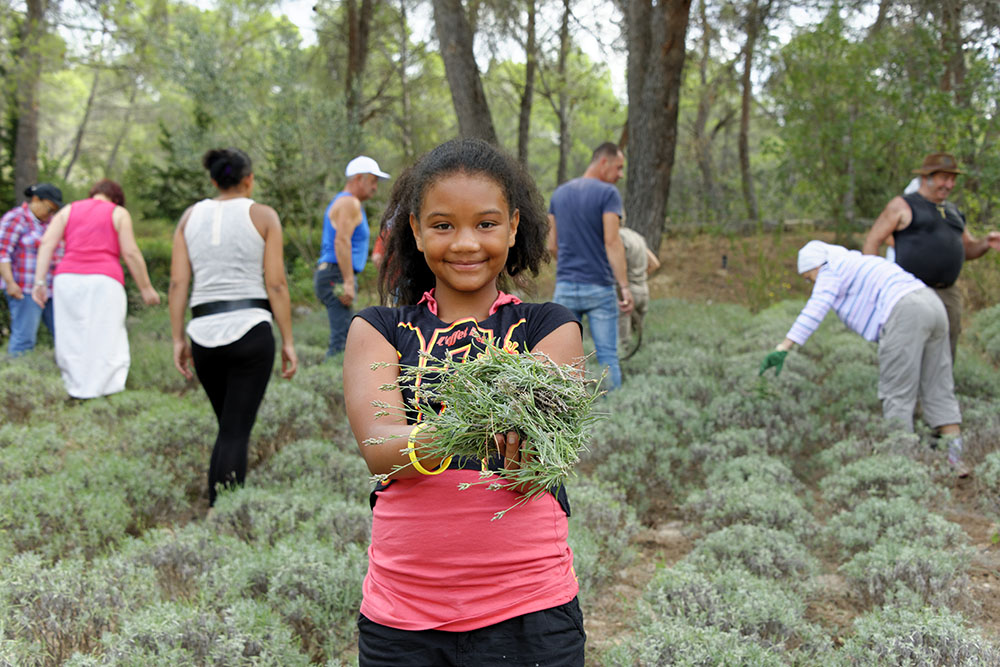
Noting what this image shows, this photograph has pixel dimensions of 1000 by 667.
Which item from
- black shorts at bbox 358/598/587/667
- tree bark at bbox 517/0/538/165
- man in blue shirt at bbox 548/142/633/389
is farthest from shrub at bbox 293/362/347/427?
tree bark at bbox 517/0/538/165

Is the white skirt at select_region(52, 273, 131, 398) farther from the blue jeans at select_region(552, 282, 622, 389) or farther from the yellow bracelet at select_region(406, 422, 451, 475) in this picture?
the yellow bracelet at select_region(406, 422, 451, 475)

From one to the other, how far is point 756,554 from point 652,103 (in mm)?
7284

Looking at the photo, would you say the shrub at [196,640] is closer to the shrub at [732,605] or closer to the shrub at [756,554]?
the shrub at [732,605]

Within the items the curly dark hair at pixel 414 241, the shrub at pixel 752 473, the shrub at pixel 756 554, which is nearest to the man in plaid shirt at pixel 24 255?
the shrub at pixel 752 473

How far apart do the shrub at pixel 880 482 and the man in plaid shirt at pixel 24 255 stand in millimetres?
6996

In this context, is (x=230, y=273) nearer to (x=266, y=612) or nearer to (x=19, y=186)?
(x=266, y=612)

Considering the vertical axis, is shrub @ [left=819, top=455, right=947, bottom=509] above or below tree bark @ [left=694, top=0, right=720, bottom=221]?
below

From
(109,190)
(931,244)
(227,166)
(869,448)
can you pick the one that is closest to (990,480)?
(869,448)

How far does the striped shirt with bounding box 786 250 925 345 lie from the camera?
5387 mm

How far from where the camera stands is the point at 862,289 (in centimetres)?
556

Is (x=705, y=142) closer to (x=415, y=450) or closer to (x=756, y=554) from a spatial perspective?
(x=756, y=554)

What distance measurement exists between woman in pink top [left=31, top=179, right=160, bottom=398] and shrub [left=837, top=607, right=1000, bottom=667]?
539cm

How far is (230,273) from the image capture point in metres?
4.24

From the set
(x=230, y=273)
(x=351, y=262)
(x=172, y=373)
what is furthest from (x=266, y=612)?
(x=172, y=373)
